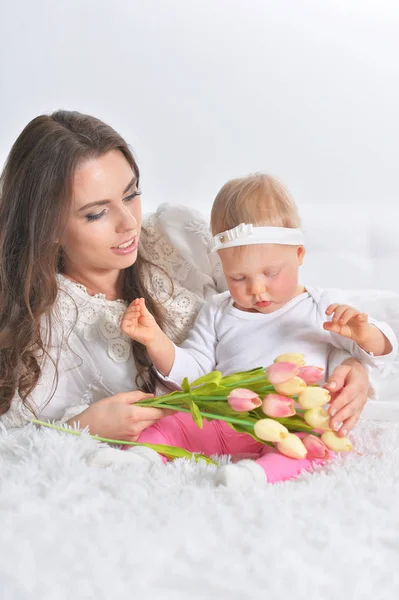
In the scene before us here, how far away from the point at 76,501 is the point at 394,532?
1.73ft

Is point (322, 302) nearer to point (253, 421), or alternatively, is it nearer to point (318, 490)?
point (253, 421)

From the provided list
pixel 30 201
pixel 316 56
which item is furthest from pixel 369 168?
pixel 30 201

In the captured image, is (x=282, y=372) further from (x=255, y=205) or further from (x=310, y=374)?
(x=255, y=205)

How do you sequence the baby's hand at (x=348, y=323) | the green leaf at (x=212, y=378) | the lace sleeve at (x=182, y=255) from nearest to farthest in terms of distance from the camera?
the green leaf at (x=212, y=378) < the baby's hand at (x=348, y=323) < the lace sleeve at (x=182, y=255)

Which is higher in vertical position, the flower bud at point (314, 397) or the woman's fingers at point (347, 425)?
the flower bud at point (314, 397)

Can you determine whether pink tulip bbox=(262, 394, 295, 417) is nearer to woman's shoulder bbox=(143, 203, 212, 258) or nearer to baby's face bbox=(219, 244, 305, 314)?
baby's face bbox=(219, 244, 305, 314)

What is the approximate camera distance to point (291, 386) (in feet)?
4.86

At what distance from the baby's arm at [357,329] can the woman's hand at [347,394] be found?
0.19ft

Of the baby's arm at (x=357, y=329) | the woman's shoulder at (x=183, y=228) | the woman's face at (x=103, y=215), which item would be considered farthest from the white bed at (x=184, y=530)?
the woman's shoulder at (x=183, y=228)

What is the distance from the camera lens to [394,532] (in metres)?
1.28

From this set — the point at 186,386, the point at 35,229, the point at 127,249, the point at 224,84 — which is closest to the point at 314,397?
the point at 186,386

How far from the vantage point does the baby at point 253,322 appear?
1.81 metres

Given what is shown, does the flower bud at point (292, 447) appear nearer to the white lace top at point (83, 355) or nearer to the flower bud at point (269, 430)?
the flower bud at point (269, 430)

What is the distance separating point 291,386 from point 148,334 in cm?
45
